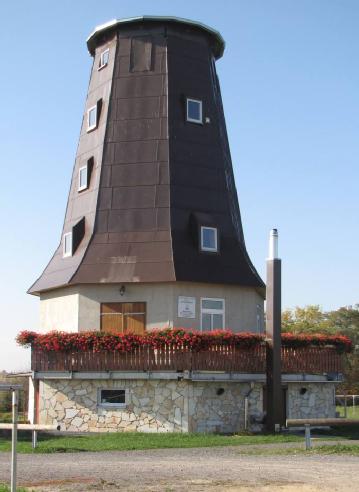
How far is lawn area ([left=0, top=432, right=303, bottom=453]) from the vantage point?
1878 cm

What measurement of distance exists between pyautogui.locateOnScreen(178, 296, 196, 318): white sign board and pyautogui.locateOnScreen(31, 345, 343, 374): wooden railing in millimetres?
2518

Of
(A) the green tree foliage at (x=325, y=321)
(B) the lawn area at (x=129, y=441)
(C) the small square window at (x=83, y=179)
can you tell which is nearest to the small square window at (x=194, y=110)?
(C) the small square window at (x=83, y=179)

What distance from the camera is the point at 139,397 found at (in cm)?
2336

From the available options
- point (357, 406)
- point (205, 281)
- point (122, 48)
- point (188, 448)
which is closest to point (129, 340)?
point (205, 281)

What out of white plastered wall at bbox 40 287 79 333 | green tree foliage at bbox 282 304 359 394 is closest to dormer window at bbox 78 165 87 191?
white plastered wall at bbox 40 287 79 333

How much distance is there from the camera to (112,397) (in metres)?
23.8

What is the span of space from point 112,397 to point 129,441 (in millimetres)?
3445

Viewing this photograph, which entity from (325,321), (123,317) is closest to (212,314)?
(123,317)

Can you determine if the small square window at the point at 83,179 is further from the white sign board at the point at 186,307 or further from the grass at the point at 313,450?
the grass at the point at 313,450

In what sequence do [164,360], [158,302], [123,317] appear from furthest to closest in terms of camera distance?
[123,317] → [158,302] → [164,360]

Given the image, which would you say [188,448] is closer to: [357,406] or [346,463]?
[346,463]

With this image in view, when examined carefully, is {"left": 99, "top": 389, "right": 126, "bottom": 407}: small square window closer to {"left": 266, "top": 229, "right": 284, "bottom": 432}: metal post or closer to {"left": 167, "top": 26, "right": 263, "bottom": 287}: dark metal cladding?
{"left": 167, "top": 26, "right": 263, "bottom": 287}: dark metal cladding

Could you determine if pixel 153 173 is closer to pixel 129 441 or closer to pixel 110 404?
pixel 110 404

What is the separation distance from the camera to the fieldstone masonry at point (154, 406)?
22969 millimetres
